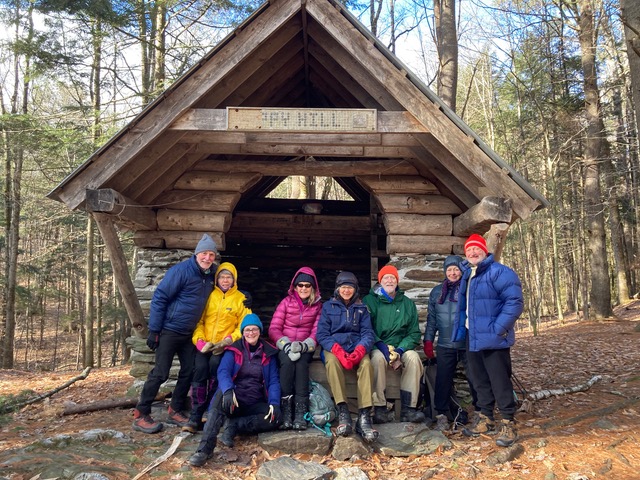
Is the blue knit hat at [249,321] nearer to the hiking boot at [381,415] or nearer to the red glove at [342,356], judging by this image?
the red glove at [342,356]

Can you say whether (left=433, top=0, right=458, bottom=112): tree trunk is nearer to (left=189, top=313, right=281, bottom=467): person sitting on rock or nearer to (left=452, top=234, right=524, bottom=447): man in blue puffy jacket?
(left=452, top=234, right=524, bottom=447): man in blue puffy jacket

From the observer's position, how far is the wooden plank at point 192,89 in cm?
514

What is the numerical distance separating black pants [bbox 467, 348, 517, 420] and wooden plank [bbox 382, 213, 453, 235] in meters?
2.13

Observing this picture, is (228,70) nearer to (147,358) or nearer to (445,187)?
(445,187)

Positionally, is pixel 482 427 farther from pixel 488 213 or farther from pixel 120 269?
pixel 120 269

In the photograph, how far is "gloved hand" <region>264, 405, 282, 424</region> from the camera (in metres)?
4.40

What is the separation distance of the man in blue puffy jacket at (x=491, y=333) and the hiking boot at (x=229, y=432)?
7.43 ft

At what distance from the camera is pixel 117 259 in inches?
219

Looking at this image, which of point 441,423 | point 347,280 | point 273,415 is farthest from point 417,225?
point 273,415

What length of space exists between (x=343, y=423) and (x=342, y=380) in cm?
42

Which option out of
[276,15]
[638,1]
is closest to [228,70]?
[276,15]

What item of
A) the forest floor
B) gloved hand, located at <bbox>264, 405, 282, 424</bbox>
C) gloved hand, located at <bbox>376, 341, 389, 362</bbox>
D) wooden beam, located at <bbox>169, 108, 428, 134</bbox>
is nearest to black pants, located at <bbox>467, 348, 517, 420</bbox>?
the forest floor

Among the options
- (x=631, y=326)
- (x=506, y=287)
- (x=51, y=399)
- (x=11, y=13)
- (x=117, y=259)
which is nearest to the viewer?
(x=506, y=287)

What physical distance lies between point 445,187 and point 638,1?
9.20 feet
